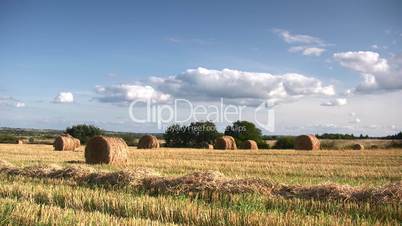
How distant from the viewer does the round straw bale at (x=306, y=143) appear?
122 ft

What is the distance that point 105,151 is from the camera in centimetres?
2092

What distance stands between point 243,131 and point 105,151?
46290mm

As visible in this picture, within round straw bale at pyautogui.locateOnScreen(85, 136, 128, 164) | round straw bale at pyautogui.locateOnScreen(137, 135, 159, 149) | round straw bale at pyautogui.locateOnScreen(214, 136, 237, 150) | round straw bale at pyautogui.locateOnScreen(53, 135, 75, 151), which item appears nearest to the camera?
round straw bale at pyautogui.locateOnScreen(85, 136, 128, 164)

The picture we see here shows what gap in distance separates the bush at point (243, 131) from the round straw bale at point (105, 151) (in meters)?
44.2

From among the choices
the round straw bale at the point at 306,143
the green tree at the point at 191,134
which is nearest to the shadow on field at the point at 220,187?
the round straw bale at the point at 306,143

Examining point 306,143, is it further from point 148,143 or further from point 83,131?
point 83,131

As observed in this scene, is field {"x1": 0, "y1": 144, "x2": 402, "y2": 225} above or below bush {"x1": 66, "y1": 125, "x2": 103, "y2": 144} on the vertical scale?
below

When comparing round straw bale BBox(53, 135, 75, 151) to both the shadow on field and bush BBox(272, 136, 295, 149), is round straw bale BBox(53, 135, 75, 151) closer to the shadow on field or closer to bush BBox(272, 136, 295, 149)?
bush BBox(272, 136, 295, 149)

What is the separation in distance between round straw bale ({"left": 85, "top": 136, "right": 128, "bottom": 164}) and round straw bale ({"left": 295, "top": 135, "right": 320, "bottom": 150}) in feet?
62.4

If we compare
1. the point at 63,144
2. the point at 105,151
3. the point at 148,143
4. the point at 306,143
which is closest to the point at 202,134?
the point at 148,143

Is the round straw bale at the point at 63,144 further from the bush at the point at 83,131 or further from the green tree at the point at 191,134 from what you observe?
the bush at the point at 83,131

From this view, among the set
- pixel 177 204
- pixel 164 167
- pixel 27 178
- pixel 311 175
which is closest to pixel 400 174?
pixel 311 175

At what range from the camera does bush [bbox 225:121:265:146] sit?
214 ft

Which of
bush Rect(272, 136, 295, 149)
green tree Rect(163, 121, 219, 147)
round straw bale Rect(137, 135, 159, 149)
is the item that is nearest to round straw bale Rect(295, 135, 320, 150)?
round straw bale Rect(137, 135, 159, 149)
